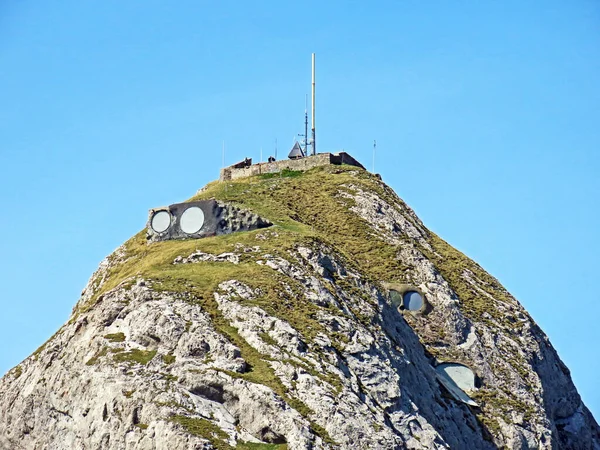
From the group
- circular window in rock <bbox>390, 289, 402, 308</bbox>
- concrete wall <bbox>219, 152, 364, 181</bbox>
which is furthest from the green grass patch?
concrete wall <bbox>219, 152, 364, 181</bbox>

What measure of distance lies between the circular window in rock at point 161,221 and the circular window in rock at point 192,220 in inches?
60.1

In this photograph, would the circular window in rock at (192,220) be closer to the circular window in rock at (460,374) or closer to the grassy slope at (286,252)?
the grassy slope at (286,252)

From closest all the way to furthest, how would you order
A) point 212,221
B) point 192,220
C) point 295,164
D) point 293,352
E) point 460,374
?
point 293,352
point 212,221
point 460,374
point 192,220
point 295,164

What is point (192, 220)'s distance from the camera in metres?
127

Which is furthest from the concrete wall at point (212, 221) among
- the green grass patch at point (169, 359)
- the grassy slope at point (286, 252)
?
the green grass patch at point (169, 359)

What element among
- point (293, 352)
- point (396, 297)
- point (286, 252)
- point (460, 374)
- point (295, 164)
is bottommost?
point (293, 352)

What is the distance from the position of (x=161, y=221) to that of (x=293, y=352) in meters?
29.0

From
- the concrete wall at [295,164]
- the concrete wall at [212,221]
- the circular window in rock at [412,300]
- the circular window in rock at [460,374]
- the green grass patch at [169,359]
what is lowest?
the green grass patch at [169,359]

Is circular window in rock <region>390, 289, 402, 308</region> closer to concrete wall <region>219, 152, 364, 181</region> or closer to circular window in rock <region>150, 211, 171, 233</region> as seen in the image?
→ circular window in rock <region>150, 211, 171, 233</region>

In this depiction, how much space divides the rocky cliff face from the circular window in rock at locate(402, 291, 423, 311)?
27.6 inches

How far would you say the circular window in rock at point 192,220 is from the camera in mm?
126500

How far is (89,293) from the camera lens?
129875 millimetres

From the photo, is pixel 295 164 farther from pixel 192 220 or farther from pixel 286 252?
pixel 286 252

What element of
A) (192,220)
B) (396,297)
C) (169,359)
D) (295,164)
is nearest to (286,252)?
(192,220)
